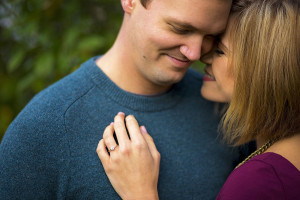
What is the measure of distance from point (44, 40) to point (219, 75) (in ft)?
3.43

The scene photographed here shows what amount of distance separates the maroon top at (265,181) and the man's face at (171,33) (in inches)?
21.6

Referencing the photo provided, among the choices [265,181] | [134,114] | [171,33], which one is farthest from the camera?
[134,114]

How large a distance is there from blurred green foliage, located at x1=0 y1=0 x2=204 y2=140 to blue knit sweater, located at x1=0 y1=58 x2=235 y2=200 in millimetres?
354

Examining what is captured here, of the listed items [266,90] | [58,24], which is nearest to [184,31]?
[266,90]

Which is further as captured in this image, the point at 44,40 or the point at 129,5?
the point at 44,40

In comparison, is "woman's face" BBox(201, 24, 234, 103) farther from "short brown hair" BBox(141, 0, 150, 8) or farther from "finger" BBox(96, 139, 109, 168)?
"finger" BBox(96, 139, 109, 168)

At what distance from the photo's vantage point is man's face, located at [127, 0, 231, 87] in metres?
1.69

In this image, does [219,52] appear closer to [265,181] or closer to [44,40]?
[265,181]

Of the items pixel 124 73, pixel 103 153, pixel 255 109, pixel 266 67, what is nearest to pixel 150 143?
pixel 103 153

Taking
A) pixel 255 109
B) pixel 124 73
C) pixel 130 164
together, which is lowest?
pixel 130 164

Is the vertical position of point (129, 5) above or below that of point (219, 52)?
above

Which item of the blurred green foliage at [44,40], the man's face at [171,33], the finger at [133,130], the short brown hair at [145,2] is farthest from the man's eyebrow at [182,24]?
the blurred green foliage at [44,40]

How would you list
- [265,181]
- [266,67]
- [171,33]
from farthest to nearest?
[171,33] → [266,67] → [265,181]

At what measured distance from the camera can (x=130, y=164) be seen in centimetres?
165
